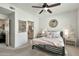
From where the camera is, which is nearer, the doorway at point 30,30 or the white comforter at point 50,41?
the white comforter at point 50,41

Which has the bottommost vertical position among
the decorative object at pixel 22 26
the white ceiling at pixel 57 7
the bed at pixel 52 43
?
the bed at pixel 52 43

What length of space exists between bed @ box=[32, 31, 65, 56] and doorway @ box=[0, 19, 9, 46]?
627mm

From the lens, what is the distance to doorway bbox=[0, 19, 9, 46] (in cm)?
194

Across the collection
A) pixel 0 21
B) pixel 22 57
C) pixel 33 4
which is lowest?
pixel 22 57

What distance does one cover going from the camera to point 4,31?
198 cm

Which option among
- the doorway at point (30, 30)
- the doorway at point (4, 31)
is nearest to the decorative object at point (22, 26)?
the doorway at point (30, 30)

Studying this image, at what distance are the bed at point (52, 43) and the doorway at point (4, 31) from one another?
0.63 metres

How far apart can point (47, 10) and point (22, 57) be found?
1.26 meters

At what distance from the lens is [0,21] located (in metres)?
1.90

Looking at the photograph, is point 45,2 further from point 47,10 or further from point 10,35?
point 10,35

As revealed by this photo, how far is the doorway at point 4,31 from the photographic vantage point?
1944 mm

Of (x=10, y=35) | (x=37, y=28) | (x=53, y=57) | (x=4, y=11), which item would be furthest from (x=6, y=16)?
(x=53, y=57)

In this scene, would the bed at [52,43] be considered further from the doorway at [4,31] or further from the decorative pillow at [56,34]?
the doorway at [4,31]

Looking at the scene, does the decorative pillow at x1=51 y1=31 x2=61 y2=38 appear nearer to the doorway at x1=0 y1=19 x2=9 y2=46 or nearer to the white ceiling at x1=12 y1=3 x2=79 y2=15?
the white ceiling at x1=12 y1=3 x2=79 y2=15
